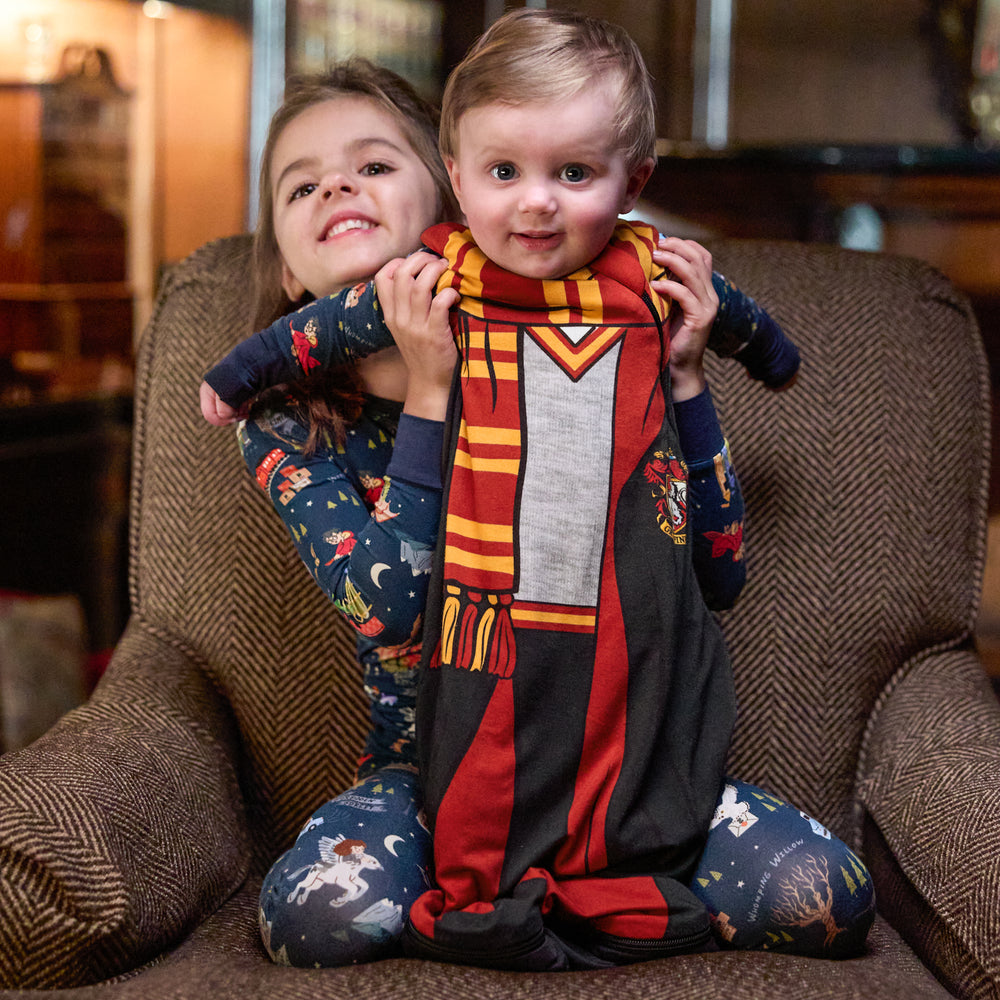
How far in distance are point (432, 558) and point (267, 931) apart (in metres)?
0.35

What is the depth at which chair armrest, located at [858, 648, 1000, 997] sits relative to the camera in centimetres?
89

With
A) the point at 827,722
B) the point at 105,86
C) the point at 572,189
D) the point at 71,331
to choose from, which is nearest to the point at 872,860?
the point at 827,722

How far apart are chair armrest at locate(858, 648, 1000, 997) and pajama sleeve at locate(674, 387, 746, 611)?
26 cm

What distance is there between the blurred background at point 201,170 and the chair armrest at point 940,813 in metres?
1.54

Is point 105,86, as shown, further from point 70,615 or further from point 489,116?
point 489,116

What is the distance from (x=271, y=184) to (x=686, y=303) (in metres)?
0.46

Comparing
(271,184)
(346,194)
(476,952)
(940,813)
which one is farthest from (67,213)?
(940,813)

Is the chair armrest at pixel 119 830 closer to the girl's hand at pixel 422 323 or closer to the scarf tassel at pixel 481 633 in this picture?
the scarf tassel at pixel 481 633

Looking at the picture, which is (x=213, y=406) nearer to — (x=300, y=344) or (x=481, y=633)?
(x=300, y=344)

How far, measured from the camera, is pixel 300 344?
3.18 ft

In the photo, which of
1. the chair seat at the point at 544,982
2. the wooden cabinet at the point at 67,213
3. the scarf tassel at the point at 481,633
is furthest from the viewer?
the wooden cabinet at the point at 67,213

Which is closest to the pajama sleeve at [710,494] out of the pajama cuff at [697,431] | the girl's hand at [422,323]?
the pajama cuff at [697,431]

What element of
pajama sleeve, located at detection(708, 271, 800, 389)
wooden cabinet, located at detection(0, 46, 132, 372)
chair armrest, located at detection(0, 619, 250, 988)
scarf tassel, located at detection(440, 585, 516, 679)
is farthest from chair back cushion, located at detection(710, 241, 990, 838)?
wooden cabinet, located at detection(0, 46, 132, 372)

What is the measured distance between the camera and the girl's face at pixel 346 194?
1.03m
